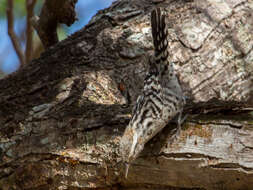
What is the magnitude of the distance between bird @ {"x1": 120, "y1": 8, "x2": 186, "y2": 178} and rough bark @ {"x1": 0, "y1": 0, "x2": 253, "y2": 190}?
7 cm

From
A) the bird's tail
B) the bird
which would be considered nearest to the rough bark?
the bird

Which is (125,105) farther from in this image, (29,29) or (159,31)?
(29,29)

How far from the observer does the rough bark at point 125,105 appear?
181 centimetres

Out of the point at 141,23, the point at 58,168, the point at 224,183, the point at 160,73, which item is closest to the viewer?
the point at 224,183

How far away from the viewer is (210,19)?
2990 mm

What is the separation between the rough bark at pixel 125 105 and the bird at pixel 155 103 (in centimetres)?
7

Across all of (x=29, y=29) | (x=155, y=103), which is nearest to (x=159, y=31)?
(x=155, y=103)

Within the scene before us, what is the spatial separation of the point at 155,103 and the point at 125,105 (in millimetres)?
217

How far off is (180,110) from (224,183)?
0.49 metres

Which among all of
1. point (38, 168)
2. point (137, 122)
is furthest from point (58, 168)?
point (137, 122)

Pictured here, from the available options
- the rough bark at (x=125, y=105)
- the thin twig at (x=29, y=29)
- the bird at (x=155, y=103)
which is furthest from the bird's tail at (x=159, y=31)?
the thin twig at (x=29, y=29)

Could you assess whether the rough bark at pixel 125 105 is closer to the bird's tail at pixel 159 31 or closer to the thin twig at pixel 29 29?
the bird's tail at pixel 159 31

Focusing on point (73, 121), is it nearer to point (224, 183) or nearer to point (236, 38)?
point (224, 183)

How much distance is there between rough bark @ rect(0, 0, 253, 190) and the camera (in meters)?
1.81
